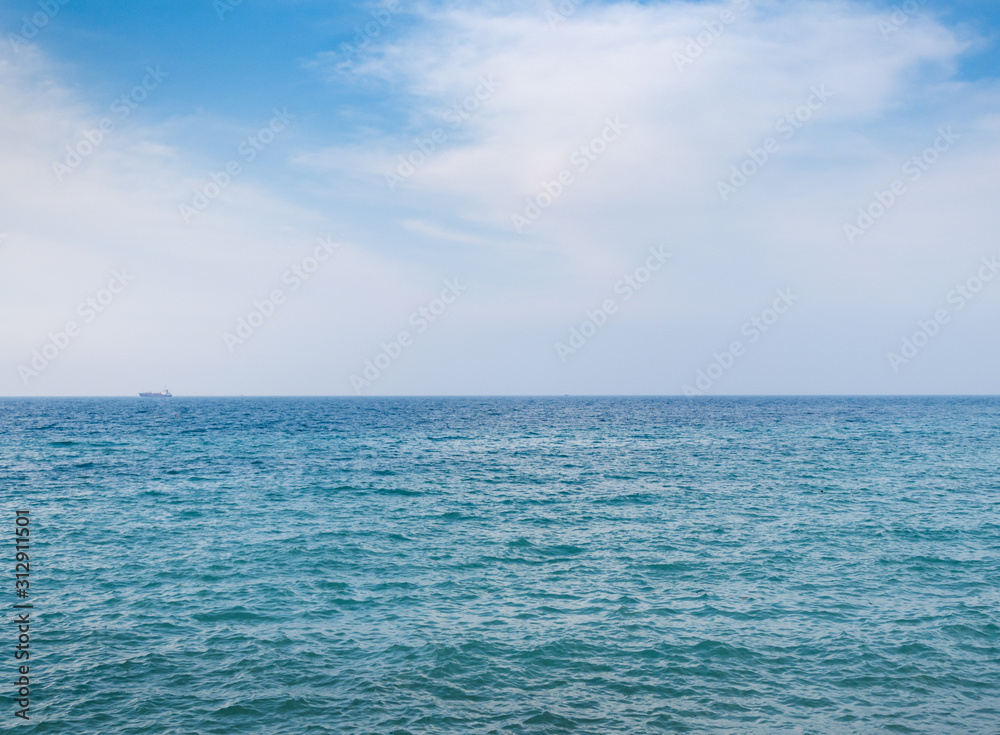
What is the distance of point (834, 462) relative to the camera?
56.6 metres

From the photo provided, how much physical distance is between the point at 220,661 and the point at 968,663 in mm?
19815

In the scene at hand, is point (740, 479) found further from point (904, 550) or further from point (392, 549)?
point (392, 549)

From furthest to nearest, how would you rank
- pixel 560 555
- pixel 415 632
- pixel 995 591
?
pixel 560 555 → pixel 995 591 → pixel 415 632

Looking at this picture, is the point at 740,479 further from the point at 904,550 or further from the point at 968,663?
the point at 968,663

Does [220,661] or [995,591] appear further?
[995,591]

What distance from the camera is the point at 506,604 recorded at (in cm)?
2092

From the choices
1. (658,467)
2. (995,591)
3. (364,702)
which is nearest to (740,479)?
(658,467)

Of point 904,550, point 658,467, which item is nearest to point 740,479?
point 658,467

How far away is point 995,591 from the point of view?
22125 millimetres

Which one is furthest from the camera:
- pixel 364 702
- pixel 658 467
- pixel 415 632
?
pixel 658 467

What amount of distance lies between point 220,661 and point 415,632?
5271 mm

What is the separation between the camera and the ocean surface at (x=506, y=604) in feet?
47.2

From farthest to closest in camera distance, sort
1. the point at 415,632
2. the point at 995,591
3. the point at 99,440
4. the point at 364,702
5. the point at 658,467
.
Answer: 1. the point at 99,440
2. the point at 658,467
3. the point at 995,591
4. the point at 415,632
5. the point at 364,702

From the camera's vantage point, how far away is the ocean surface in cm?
1438
